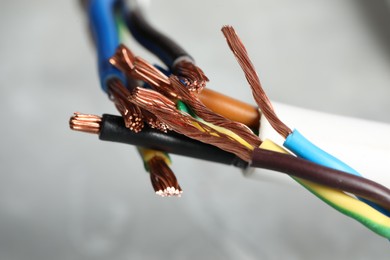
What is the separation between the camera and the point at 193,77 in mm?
348

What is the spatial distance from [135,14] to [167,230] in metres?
0.19

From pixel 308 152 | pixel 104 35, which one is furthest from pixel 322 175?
pixel 104 35

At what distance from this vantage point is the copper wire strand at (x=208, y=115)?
32 centimetres

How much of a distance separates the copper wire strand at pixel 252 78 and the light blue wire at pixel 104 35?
11 centimetres

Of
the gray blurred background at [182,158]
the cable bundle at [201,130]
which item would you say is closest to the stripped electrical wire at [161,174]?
the cable bundle at [201,130]

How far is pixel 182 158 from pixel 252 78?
0.26 meters

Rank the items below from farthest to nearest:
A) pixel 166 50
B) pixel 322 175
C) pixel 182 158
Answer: pixel 182 158 < pixel 166 50 < pixel 322 175

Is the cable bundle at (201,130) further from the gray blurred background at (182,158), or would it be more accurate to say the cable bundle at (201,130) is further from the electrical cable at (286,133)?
the gray blurred background at (182,158)

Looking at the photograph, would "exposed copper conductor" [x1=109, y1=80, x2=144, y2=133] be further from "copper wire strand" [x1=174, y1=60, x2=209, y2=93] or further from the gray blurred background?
the gray blurred background

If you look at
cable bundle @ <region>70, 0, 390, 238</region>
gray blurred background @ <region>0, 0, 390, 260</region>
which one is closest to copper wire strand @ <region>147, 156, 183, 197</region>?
cable bundle @ <region>70, 0, 390, 238</region>

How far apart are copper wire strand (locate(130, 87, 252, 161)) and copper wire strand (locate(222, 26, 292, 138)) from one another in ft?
0.07

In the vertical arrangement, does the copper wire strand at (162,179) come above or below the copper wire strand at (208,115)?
below

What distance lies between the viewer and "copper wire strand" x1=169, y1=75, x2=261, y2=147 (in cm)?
32

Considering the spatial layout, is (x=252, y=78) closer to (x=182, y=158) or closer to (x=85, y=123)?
(x=85, y=123)
